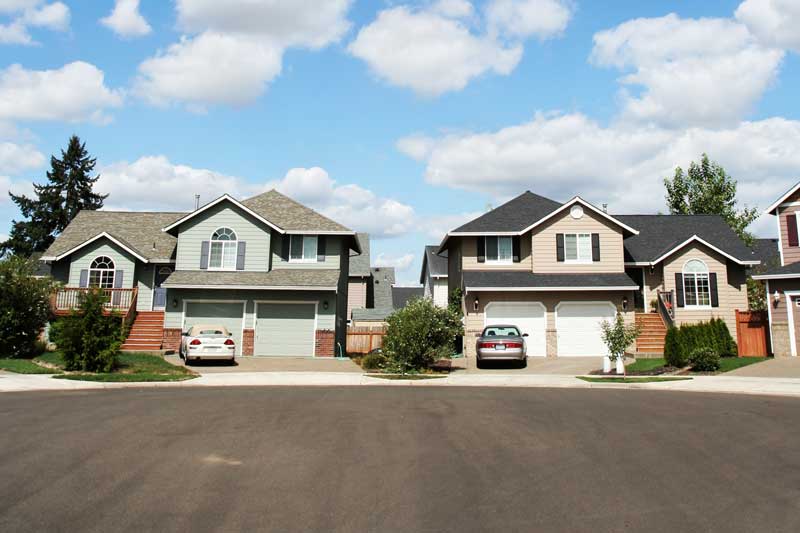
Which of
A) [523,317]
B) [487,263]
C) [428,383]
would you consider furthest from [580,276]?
[428,383]

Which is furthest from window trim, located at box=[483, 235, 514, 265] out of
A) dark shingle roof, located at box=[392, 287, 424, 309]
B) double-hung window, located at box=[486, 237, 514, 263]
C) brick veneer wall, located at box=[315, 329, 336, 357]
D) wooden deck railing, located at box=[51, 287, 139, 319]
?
dark shingle roof, located at box=[392, 287, 424, 309]

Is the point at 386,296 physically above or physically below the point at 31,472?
above

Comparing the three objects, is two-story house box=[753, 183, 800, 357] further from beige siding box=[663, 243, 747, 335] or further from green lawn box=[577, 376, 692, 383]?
green lawn box=[577, 376, 692, 383]

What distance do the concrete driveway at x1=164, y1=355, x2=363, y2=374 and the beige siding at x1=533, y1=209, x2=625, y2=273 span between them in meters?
10.3

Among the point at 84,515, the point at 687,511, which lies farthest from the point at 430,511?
the point at 84,515

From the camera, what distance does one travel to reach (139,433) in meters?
9.12

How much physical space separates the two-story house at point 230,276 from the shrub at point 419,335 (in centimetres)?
684

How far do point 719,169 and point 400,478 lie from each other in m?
51.0

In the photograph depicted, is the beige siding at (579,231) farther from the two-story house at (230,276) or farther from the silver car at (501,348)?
the two-story house at (230,276)

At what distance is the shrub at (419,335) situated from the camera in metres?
20.8

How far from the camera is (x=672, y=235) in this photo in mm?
32594

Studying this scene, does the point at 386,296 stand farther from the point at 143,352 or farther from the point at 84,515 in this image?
the point at 84,515

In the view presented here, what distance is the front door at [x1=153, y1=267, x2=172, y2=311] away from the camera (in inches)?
1167

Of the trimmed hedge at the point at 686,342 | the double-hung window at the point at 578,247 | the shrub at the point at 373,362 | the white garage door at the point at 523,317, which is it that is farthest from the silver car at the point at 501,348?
the double-hung window at the point at 578,247
